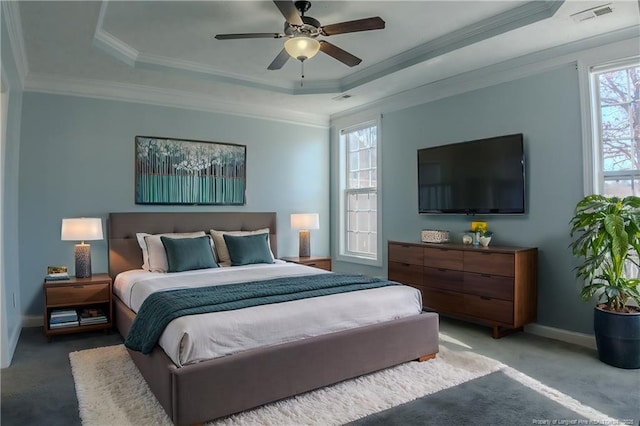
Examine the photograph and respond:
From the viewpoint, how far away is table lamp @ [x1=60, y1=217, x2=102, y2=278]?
3.99 metres

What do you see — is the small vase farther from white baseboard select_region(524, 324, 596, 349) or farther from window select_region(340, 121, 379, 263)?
window select_region(340, 121, 379, 263)

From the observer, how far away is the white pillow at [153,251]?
429cm

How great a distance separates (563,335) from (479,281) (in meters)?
0.86

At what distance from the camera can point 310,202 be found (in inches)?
243

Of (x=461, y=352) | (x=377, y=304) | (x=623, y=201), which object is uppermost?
(x=623, y=201)

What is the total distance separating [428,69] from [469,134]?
855 millimetres

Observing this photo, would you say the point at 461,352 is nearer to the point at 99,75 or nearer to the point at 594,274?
the point at 594,274

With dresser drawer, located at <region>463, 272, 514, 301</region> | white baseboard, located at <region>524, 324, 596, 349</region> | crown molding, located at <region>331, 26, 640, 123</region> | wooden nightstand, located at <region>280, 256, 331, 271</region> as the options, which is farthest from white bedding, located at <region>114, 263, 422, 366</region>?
crown molding, located at <region>331, 26, 640, 123</region>

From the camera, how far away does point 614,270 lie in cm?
318

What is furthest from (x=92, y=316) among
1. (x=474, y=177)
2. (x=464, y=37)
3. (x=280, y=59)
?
(x=464, y=37)

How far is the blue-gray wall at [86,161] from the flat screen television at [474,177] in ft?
7.37

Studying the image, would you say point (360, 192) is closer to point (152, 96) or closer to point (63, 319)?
point (152, 96)

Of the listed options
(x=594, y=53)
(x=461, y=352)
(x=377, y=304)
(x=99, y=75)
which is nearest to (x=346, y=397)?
(x=377, y=304)

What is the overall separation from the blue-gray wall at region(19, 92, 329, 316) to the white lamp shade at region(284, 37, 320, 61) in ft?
8.34
